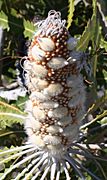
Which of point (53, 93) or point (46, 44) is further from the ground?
point (46, 44)

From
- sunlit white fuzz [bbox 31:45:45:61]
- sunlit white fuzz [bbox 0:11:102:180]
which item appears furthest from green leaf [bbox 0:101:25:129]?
sunlit white fuzz [bbox 31:45:45:61]

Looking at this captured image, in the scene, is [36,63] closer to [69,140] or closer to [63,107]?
[63,107]

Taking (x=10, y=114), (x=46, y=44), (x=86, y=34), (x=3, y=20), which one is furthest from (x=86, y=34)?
(x=3, y=20)

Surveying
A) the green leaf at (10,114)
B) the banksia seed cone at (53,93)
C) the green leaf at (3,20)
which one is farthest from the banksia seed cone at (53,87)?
the green leaf at (3,20)

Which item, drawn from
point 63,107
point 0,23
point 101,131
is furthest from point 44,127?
point 0,23

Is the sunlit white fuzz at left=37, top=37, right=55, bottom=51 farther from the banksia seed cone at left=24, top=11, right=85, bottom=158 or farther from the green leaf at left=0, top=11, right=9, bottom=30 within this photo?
the green leaf at left=0, top=11, right=9, bottom=30

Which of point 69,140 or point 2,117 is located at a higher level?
point 2,117

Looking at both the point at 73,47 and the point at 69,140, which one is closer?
the point at 73,47

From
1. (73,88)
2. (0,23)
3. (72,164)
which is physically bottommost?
(72,164)

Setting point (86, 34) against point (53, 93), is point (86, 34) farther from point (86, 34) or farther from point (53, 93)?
point (53, 93)

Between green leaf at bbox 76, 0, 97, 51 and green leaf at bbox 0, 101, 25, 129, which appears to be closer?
green leaf at bbox 76, 0, 97, 51

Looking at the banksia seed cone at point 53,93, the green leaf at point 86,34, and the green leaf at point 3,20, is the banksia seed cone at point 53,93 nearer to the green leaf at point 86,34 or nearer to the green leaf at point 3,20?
the green leaf at point 86,34
